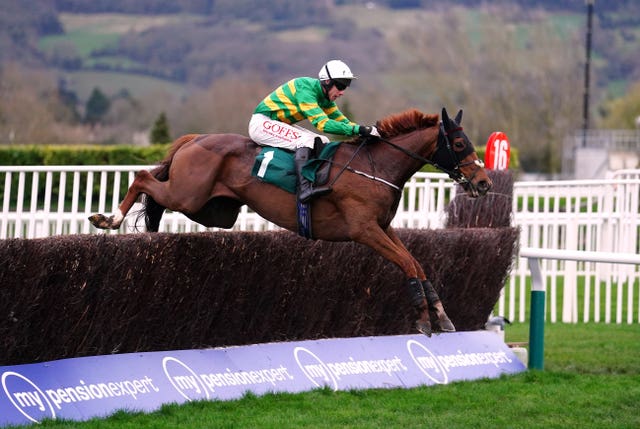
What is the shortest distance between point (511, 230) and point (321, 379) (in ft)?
7.95

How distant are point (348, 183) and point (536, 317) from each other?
2.12 metres

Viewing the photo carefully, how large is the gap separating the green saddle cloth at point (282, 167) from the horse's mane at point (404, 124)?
1.30ft

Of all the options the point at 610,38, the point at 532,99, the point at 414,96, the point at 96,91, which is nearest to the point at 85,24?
the point at 96,91

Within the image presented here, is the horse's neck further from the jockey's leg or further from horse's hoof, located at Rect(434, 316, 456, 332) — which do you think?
horse's hoof, located at Rect(434, 316, 456, 332)

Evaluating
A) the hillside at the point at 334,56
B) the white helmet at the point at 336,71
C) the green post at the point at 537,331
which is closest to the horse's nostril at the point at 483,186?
the white helmet at the point at 336,71

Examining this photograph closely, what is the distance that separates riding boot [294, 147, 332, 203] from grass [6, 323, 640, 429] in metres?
1.24

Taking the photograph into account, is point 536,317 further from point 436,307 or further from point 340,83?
point 340,83

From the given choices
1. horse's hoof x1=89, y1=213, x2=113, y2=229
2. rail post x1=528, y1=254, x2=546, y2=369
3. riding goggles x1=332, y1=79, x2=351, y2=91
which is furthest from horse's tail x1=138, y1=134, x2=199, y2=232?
rail post x1=528, y1=254, x2=546, y2=369

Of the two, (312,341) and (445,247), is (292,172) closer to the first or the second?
(312,341)

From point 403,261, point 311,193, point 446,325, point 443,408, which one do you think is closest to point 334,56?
point 311,193

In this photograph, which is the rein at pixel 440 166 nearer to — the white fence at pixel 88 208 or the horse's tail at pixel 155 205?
the horse's tail at pixel 155 205

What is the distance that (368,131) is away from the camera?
7.38 meters

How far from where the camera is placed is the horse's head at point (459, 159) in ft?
23.8

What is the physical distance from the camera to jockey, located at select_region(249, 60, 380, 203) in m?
7.20
